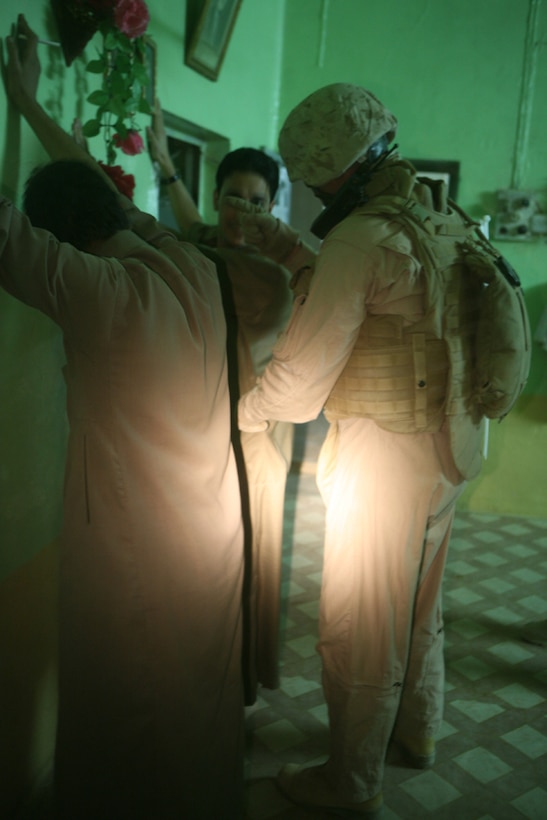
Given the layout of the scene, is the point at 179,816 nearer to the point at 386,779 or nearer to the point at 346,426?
the point at 386,779

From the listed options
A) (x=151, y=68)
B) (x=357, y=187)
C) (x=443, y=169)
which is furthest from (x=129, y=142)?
(x=443, y=169)

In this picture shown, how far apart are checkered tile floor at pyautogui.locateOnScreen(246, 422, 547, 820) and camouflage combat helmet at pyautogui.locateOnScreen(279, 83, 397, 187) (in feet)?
5.07

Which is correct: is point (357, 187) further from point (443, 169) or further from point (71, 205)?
point (443, 169)

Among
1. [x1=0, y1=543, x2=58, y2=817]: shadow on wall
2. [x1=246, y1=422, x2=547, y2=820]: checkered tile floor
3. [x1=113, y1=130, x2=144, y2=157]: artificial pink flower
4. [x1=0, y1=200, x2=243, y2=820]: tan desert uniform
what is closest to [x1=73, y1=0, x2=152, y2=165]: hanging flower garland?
[x1=113, y1=130, x2=144, y2=157]: artificial pink flower

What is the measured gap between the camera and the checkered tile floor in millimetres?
1792

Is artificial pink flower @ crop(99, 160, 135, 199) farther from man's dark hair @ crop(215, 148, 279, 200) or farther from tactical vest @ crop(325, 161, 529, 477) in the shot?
tactical vest @ crop(325, 161, 529, 477)

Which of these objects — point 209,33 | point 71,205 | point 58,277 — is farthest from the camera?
point 209,33

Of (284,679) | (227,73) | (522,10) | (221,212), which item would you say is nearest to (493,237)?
(522,10)

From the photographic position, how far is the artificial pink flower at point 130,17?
1.61 meters

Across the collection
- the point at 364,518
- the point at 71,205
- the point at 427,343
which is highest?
the point at 71,205

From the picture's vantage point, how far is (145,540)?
4.36 ft

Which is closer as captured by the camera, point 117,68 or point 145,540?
point 145,540

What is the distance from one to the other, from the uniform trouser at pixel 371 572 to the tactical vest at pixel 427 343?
7cm

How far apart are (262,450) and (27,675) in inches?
31.1
